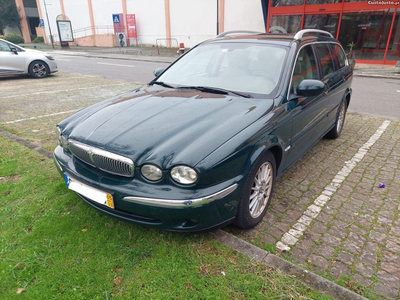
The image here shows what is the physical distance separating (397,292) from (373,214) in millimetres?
1123

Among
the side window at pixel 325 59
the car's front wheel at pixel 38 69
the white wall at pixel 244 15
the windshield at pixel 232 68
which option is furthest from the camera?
the white wall at pixel 244 15

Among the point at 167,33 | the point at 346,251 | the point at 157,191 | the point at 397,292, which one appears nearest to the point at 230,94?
the point at 157,191

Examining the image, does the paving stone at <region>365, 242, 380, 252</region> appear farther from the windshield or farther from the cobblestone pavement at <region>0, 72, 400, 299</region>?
the windshield

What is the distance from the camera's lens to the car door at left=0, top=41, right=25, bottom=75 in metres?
11.2

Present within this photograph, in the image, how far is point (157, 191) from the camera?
2355mm

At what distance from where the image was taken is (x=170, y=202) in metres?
2.30

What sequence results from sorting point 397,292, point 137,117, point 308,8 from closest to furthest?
point 397,292 < point 137,117 < point 308,8

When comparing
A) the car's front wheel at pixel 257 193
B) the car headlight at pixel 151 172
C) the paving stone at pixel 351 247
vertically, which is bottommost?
the paving stone at pixel 351 247

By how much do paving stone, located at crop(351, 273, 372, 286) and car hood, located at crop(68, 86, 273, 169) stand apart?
149 cm

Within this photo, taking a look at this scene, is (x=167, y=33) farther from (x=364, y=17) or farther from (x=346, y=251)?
(x=346, y=251)

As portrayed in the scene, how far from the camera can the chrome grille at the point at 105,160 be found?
2477mm

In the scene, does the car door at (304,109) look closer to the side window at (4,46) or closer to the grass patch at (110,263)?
the grass patch at (110,263)

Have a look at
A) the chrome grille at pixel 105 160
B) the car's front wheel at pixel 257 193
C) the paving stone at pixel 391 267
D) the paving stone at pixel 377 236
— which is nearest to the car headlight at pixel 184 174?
the chrome grille at pixel 105 160

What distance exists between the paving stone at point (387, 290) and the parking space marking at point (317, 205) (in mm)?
712
